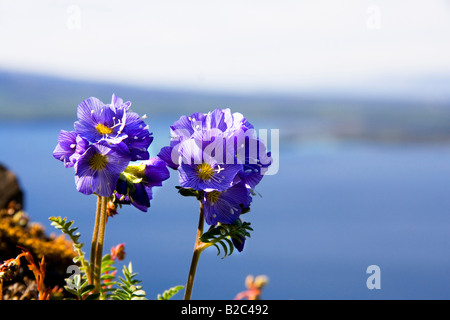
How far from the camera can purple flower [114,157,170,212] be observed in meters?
1.77

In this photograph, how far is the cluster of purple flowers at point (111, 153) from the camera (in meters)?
1.70

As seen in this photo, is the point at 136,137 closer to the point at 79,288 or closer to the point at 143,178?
the point at 143,178

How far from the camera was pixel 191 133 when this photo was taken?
1.75 m

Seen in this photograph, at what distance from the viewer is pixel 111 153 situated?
1696mm

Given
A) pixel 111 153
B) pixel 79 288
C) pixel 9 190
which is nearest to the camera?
pixel 111 153

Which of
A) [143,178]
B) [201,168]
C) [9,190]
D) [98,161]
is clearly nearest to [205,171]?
[201,168]

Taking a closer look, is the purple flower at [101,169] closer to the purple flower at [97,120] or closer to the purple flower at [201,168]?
the purple flower at [97,120]

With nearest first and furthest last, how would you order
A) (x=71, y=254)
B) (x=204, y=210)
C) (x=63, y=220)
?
(x=204, y=210)
(x=63, y=220)
(x=71, y=254)

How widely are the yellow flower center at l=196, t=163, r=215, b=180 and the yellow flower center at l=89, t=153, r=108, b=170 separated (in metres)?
0.27

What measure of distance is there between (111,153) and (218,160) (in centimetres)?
31

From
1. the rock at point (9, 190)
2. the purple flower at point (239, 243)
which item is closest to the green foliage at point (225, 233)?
the purple flower at point (239, 243)
